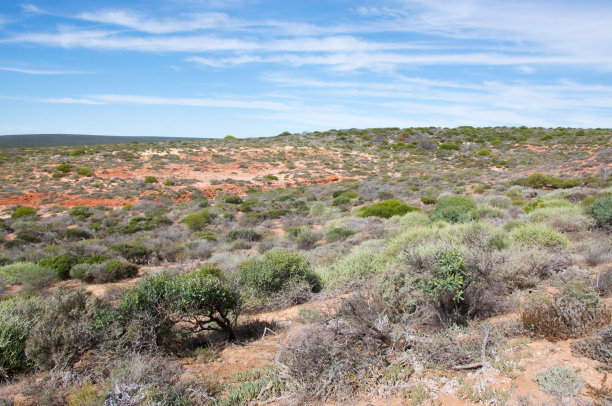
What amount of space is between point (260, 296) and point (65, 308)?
315cm

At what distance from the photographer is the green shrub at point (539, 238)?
7.00 meters

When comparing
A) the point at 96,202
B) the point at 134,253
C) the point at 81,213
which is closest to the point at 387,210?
the point at 134,253

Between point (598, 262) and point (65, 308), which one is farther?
point (598, 262)

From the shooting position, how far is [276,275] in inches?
276

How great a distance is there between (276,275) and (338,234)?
4693mm

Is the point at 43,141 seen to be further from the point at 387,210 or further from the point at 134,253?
the point at 387,210

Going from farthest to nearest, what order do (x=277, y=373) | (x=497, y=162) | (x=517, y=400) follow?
(x=497, y=162) < (x=277, y=373) < (x=517, y=400)

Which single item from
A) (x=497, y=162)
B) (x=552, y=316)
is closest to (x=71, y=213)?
(x=552, y=316)

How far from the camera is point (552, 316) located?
4.01 m

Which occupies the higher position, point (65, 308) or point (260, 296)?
point (65, 308)

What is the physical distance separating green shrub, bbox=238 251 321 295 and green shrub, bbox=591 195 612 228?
22.8 feet

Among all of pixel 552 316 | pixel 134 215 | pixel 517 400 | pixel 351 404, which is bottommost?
pixel 134 215

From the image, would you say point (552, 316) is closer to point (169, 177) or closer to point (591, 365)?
point (591, 365)

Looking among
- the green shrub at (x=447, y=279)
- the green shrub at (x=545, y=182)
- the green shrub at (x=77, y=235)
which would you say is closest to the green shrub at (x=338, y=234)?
the green shrub at (x=447, y=279)
